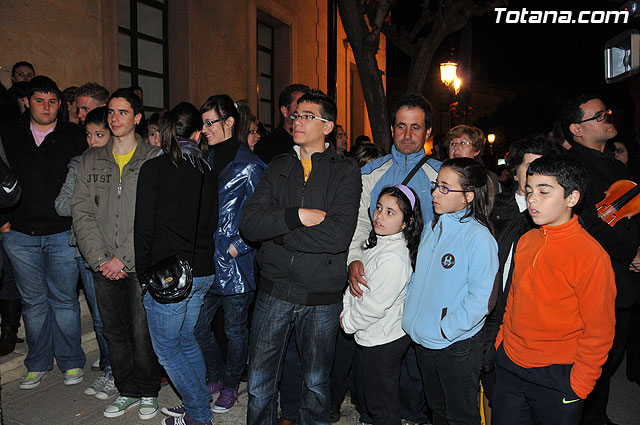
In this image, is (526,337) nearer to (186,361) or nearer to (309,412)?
(309,412)

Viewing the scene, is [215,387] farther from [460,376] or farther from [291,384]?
[460,376]

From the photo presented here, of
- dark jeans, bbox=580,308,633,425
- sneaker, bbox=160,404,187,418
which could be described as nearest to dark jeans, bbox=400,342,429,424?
dark jeans, bbox=580,308,633,425

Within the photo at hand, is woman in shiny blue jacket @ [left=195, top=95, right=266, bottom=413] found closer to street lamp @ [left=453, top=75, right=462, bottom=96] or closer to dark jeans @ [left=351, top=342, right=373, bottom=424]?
dark jeans @ [left=351, top=342, right=373, bottom=424]

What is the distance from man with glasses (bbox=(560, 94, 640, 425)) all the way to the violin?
4 cm

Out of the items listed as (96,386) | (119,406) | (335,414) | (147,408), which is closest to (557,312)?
(335,414)

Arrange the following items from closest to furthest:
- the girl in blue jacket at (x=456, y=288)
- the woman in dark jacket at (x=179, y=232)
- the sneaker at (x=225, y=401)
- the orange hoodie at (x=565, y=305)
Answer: the orange hoodie at (x=565, y=305), the girl in blue jacket at (x=456, y=288), the woman in dark jacket at (x=179, y=232), the sneaker at (x=225, y=401)

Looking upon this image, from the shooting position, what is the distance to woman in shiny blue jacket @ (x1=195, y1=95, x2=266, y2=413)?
Result: 392 cm

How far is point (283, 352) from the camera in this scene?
322cm

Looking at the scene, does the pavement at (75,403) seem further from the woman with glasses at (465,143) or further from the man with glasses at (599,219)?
the woman with glasses at (465,143)

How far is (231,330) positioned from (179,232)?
107 centimetres

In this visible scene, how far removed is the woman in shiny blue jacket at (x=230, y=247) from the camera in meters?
3.92

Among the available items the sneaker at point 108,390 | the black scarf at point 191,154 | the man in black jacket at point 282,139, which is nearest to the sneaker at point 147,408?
the sneaker at point 108,390

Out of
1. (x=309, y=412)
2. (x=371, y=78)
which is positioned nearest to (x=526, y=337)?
(x=309, y=412)

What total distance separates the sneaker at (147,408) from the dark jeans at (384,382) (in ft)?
6.22
